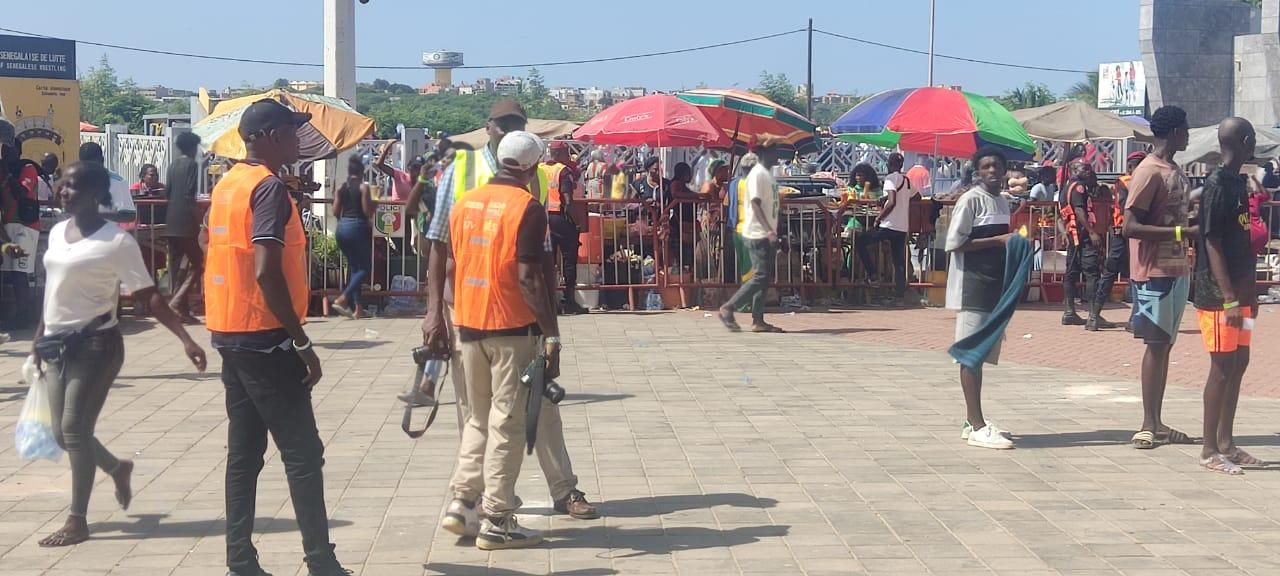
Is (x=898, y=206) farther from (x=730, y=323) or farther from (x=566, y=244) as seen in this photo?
(x=566, y=244)

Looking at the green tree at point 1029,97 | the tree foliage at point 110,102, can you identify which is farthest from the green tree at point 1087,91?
the tree foliage at point 110,102

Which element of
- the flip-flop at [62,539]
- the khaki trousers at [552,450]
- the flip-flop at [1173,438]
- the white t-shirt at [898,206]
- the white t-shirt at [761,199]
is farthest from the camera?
the white t-shirt at [898,206]

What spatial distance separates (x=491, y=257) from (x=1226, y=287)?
394 cm

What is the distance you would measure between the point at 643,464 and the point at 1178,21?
3242 cm

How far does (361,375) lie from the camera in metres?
10.8

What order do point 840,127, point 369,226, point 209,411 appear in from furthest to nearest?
1. point 840,127
2. point 369,226
3. point 209,411

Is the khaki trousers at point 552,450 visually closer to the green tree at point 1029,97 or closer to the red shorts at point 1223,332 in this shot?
the red shorts at point 1223,332

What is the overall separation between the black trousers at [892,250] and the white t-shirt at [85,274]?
438 inches

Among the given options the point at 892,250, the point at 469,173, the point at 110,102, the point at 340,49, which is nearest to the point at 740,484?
the point at 469,173

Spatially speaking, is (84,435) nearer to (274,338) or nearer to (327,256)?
(274,338)

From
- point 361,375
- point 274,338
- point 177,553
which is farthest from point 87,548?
point 361,375

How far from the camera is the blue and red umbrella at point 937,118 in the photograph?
15.9 m

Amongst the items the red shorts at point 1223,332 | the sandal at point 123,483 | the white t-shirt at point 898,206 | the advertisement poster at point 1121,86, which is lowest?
the sandal at point 123,483

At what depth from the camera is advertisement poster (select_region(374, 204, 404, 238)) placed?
15.0 metres
